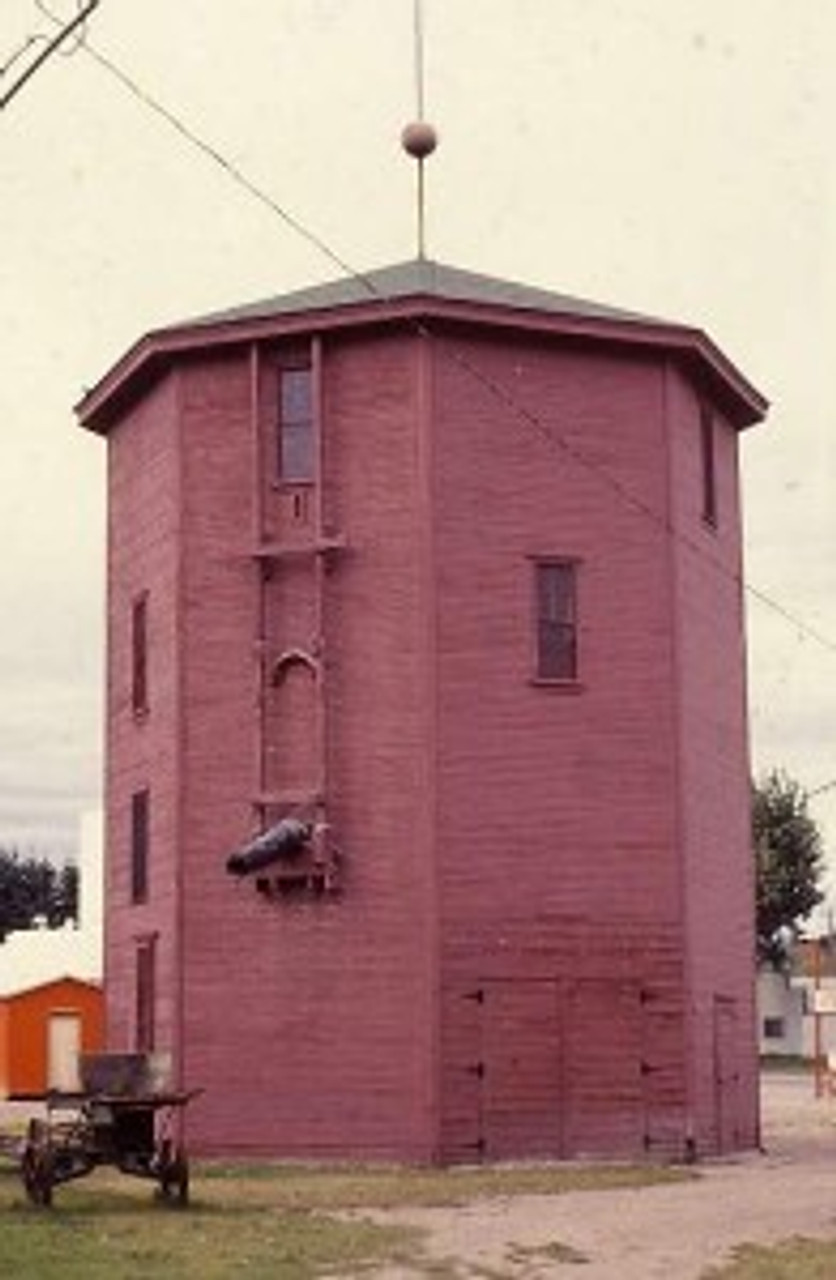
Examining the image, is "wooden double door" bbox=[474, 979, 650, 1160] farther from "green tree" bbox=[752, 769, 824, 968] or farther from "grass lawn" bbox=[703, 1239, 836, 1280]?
"green tree" bbox=[752, 769, 824, 968]

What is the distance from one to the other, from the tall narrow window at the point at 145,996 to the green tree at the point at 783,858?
49471mm

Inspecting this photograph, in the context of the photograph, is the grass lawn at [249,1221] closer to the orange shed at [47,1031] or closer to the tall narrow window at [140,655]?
the tall narrow window at [140,655]

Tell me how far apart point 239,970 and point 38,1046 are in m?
23.2

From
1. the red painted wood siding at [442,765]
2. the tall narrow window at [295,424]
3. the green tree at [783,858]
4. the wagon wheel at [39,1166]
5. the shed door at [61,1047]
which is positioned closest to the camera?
the wagon wheel at [39,1166]

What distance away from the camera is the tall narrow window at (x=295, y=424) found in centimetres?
Result: 2938

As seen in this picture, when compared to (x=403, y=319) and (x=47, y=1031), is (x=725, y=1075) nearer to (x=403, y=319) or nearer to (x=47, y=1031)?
(x=403, y=319)

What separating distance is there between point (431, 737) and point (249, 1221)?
373 inches

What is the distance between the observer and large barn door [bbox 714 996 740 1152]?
30.1m

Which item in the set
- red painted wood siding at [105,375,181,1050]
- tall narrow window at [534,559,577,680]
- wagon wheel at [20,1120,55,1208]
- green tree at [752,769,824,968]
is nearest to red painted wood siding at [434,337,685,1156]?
tall narrow window at [534,559,577,680]

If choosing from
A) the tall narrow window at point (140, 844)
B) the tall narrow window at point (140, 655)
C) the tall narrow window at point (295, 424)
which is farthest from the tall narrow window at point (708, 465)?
the tall narrow window at point (140, 844)

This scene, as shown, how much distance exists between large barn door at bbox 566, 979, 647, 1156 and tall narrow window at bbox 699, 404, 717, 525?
306 inches

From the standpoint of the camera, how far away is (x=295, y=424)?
29.5 meters

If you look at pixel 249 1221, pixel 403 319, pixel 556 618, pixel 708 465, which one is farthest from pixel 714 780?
pixel 249 1221

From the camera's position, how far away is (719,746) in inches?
1249
